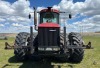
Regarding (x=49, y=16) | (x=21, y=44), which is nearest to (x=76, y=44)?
A: (x=49, y=16)

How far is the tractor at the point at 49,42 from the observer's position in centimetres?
1242

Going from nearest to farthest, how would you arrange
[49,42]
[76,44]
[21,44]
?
[49,42] → [76,44] → [21,44]

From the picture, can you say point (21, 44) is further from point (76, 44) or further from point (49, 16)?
point (76, 44)

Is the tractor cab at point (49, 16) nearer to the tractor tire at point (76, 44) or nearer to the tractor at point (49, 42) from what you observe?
the tractor at point (49, 42)

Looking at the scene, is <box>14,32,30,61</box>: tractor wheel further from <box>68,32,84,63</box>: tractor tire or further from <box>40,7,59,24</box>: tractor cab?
<box>68,32,84,63</box>: tractor tire

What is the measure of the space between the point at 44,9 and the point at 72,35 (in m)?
2.29

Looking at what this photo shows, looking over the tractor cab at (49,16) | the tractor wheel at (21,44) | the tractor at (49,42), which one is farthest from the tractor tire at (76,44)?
the tractor wheel at (21,44)

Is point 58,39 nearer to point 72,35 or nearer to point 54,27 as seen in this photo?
point 54,27

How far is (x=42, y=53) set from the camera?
1239cm

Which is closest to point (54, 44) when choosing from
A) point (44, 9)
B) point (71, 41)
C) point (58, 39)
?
point (58, 39)

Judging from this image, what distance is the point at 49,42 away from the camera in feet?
41.3

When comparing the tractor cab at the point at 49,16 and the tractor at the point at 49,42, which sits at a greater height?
the tractor cab at the point at 49,16

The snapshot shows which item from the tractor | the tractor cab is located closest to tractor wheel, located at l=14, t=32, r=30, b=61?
the tractor

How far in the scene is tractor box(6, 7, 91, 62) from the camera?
1242 cm
